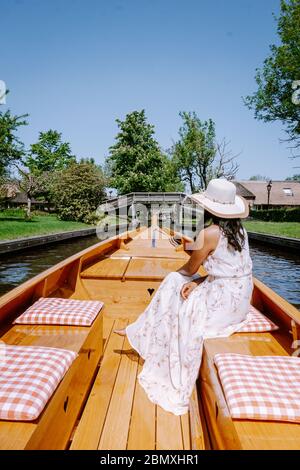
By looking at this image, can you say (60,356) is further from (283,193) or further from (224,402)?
(283,193)

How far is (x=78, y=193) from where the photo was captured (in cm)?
3047

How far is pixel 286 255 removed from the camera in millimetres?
14344

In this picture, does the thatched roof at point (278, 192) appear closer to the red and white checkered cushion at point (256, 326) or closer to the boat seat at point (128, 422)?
the red and white checkered cushion at point (256, 326)

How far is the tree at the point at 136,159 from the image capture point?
120 ft

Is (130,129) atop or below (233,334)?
atop

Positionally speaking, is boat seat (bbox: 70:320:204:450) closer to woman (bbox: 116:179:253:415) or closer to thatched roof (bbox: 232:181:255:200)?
woman (bbox: 116:179:253:415)

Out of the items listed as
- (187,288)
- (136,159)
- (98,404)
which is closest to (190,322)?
(187,288)

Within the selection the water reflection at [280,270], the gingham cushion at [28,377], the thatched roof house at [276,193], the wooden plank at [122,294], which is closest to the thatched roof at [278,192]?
the thatched roof house at [276,193]

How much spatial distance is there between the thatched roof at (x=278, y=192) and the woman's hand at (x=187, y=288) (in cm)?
5317

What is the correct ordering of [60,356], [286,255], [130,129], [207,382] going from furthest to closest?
[130,129], [286,255], [207,382], [60,356]

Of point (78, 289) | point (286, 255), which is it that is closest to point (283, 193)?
point (286, 255)

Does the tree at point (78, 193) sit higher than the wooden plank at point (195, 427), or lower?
higher

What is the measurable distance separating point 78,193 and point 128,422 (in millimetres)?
29168
